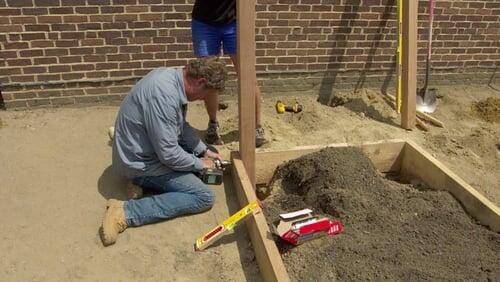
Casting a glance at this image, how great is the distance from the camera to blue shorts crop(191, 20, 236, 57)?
3.97m

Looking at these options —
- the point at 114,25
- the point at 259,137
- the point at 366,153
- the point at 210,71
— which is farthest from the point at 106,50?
the point at 366,153

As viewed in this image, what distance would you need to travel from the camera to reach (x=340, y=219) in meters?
3.13

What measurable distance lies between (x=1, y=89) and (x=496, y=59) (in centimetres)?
575

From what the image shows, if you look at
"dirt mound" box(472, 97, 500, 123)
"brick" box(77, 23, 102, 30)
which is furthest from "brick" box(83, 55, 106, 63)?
"dirt mound" box(472, 97, 500, 123)

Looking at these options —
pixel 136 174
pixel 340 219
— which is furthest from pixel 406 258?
pixel 136 174

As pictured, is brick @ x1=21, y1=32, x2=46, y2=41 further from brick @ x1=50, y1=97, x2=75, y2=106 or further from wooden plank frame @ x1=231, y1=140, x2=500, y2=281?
wooden plank frame @ x1=231, y1=140, x2=500, y2=281

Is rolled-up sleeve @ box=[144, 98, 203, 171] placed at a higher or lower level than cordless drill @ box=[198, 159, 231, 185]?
higher

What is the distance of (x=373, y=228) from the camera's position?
3.09 meters

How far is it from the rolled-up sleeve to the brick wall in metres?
1.81

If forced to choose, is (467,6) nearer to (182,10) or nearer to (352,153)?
(352,153)

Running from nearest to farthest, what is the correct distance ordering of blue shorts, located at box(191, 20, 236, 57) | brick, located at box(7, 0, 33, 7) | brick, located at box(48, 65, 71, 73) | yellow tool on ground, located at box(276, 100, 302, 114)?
1. blue shorts, located at box(191, 20, 236, 57)
2. brick, located at box(7, 0, 33, 7)
3. brick, located at box(48, 65, 71, 73)
4. yellow tool on ground, located at box(276, 100, 302, 114)

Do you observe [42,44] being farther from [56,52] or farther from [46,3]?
[46,3]

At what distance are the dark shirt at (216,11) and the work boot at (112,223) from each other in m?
1.69

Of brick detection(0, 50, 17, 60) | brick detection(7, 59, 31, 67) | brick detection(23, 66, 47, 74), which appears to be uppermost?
brick detection(0, 50, 17, 60)
